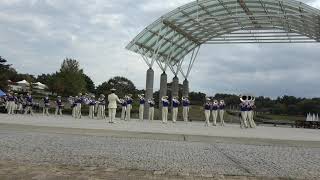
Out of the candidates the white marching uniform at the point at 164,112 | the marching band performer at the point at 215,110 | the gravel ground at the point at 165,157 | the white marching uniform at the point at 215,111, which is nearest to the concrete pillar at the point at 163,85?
the white marching uniform at the point at 164,112

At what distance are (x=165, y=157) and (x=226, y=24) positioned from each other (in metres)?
36.8

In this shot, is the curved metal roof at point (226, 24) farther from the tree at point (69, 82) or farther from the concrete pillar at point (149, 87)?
the tree at point (69, 82)

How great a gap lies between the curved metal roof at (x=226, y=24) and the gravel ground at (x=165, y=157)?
27.1 metres

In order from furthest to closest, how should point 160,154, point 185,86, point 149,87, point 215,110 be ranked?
point 185,86 → point 149,87 → point 215,110 → point 160,154

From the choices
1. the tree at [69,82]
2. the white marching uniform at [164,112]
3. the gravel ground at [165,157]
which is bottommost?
the gravel ground at [165,157]

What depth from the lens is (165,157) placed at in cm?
1219

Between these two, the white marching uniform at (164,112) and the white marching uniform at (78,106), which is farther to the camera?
the white marching uniform at (78,106)

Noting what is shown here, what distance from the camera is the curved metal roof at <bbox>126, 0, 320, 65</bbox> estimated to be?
4181 centimetres

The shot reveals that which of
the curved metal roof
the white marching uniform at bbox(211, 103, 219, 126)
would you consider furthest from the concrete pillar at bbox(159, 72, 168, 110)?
the white marching uniform at bbox(211, 103, 219, 126)

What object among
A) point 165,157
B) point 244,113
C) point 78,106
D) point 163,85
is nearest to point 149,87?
point 163,85

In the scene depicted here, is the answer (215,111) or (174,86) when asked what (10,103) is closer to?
(174,86)

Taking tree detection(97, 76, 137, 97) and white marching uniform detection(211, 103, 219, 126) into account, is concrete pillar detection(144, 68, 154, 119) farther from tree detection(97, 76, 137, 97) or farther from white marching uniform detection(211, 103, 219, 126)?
tree detection(97, 76, 137, 97)

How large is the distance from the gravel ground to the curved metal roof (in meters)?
27.1

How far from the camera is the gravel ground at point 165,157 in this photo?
412 inches
